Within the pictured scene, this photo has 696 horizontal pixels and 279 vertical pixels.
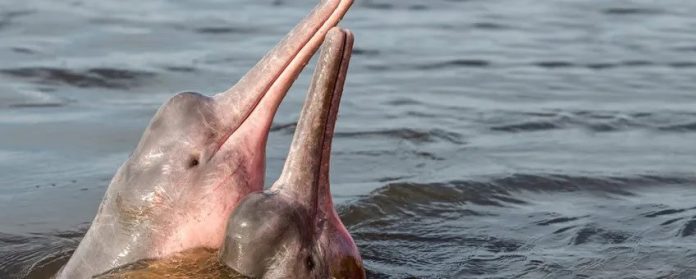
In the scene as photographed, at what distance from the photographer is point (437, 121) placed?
11.3 meters

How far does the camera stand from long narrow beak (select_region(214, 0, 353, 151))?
6.59 m

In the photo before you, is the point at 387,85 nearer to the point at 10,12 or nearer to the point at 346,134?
the point at 346,134

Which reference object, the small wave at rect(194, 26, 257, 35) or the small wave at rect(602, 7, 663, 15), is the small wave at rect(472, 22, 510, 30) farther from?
the small wave at rect(194, 26, 257, 35)

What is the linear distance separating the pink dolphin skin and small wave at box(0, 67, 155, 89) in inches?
215

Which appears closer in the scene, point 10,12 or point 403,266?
point 403,266

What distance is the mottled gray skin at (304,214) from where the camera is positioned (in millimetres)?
6273

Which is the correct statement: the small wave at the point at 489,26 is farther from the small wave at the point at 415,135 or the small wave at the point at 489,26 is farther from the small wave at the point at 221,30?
the small wave at the point at 415,135

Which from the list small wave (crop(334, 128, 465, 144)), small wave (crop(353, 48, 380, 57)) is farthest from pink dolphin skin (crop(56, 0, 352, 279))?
small wave (crop(353, 48, 380, 57))

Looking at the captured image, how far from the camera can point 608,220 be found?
8.83 meters

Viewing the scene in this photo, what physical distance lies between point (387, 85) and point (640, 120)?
2.23 meters

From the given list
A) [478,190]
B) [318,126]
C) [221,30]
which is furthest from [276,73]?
[221,30]

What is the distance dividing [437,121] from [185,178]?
4568mm

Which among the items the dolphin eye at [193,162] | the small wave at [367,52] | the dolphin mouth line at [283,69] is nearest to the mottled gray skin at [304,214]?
the dolphin mouth line at [283,69]

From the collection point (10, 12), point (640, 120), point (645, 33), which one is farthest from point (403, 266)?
point (10, 12)
